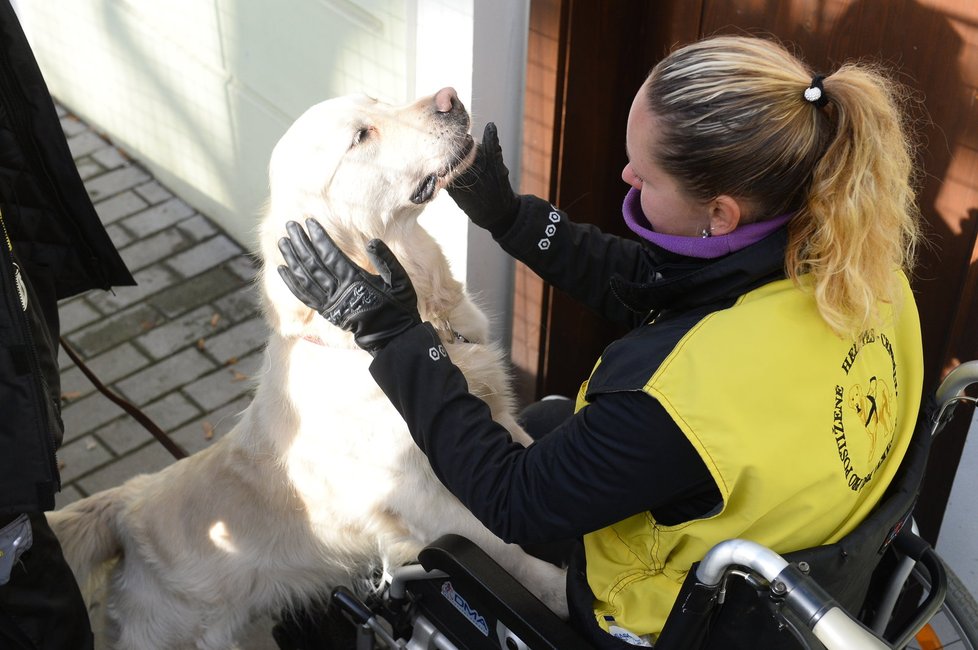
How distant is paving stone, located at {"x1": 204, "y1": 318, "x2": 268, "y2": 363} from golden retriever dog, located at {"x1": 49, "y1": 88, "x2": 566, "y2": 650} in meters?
1.74

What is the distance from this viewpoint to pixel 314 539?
2.48 m

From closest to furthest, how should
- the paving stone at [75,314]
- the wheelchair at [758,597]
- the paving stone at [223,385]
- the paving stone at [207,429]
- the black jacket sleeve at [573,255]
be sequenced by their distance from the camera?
the wheelchair at [758,597] → the black jacket sleeve at [573,255] → the paving stone at [207,429] → the paving stone at [223,385] → the paving stone at [75,314]

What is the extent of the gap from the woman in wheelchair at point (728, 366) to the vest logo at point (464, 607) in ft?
0.82

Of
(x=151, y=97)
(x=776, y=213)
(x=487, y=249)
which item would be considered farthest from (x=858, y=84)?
(x=151, y=97)

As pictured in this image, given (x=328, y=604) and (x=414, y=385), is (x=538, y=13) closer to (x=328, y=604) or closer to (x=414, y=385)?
(x=414, y=385)

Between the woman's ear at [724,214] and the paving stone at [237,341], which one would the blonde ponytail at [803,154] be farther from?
the paving stone at [237,341]

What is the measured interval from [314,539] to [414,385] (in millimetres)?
786

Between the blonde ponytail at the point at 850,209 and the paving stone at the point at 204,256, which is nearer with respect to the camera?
the blonde ponytail at the point at 850,209

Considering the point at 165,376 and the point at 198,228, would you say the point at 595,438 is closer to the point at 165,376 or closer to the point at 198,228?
the point at 165,376

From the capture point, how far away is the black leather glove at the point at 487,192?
2320mm

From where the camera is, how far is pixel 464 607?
2.06 meters

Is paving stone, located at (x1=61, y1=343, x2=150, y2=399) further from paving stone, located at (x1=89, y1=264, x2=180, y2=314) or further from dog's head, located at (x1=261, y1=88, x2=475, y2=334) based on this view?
dog's head, located at (x1=261, y1=88, x2=475, y2=334)

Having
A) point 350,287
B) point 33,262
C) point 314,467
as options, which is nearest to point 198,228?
point 33,262

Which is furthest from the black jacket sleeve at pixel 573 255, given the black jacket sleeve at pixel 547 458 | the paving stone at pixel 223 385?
the paving stone at pixel 223 385
